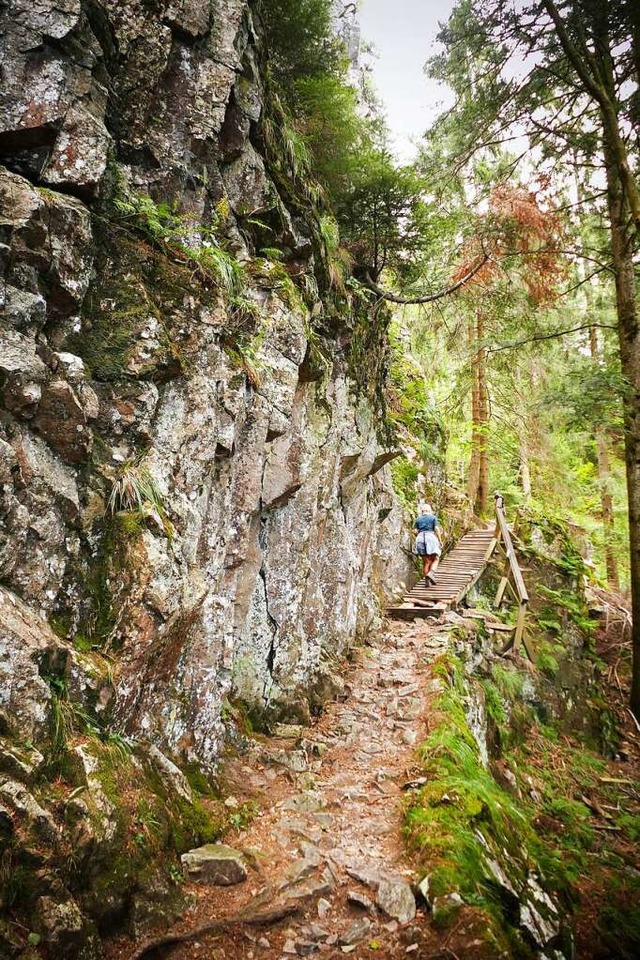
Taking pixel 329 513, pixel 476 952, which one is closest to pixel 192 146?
pixel 329 513

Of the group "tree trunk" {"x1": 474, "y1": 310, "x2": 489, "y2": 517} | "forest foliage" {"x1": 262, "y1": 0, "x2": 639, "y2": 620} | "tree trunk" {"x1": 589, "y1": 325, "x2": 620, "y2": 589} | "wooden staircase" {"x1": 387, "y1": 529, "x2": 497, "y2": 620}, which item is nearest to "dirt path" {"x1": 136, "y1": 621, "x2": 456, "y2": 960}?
"wooden staircase" {"x1": 387, "y1": 529, "x2": 497, "y2": 620}

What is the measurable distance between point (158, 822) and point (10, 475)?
2.74 meters

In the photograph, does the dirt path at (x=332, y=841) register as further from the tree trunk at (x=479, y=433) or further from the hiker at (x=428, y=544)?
the tree trunk at (x=479, y=433)

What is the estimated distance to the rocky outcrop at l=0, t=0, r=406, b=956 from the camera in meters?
3.40

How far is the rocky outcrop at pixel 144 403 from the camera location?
3400 mm

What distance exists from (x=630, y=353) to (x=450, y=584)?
20.9 feet

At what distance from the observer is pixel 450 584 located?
12.0m

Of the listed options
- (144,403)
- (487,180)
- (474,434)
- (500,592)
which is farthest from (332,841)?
(474,434)

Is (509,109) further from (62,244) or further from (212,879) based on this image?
(212,879)

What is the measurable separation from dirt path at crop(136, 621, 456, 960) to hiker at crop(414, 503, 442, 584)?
4832 millimetres

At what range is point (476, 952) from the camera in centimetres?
337

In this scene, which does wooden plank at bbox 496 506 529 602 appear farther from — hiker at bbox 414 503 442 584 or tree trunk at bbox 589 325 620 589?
tree trunk at bbox 589 325 620 589

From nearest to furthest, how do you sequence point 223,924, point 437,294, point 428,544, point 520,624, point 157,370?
point 223,924, point 157,370, point 520,624, point 437,294, point 428,544

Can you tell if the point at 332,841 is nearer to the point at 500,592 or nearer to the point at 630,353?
the point at 500,592
